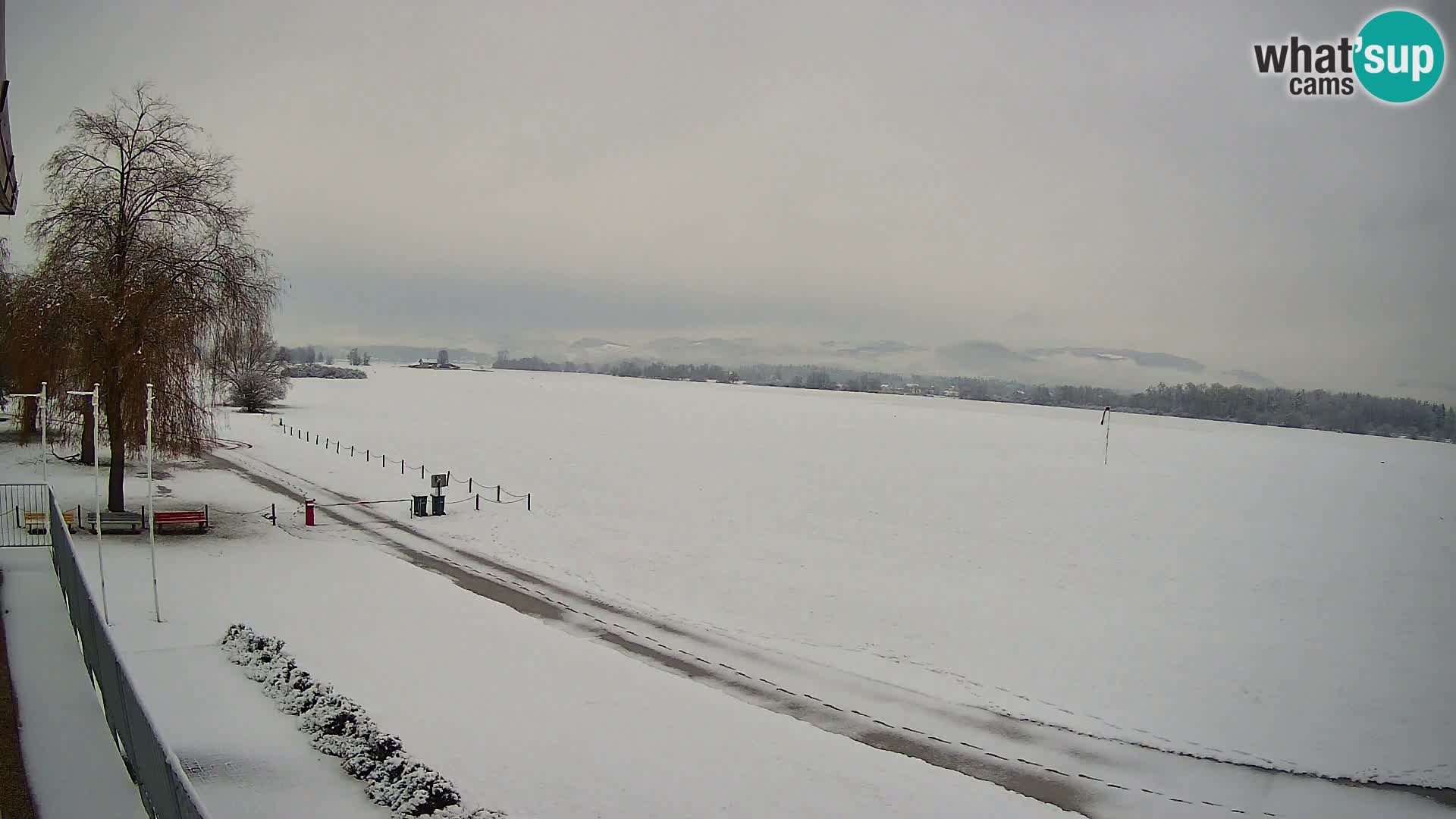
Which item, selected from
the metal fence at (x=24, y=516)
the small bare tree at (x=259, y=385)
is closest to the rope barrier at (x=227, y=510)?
the metal fence at (x=24, y=516)

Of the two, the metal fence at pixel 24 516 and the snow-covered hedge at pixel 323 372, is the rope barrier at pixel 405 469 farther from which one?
the snow-covered hedge at pixel 323 372

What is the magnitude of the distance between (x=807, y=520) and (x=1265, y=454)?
51.4 m

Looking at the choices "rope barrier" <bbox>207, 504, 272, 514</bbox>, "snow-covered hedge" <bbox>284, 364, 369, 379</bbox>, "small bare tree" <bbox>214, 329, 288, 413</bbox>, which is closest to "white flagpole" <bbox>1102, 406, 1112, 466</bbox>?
"rope barrier" <bbox>207, 504, 272, 514</bbox>

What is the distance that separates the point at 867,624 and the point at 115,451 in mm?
23700

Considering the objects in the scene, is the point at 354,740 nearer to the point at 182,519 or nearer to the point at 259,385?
the point at 182,519

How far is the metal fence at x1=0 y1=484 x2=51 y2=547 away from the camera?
66.6ft

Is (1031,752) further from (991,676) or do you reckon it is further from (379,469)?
(379,469)

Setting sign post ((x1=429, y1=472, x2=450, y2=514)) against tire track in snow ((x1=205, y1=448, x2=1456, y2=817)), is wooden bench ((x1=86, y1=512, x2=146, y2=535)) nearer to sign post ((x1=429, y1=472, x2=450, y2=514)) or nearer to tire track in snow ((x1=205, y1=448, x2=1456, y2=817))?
Result: sign post ((x1=429, y1=472, x2=450, y2=514))

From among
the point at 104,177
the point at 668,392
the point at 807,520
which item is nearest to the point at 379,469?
the point at 104,177

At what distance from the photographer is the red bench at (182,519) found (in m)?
23.8

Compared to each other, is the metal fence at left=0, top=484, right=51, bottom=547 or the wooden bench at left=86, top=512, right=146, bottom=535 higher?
the metal fence at left=0, top=484, right=51, bottom=547

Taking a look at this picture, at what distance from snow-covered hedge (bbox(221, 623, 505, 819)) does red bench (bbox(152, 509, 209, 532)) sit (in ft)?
41.6

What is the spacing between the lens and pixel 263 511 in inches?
1121

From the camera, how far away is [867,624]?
1927 centimetres
